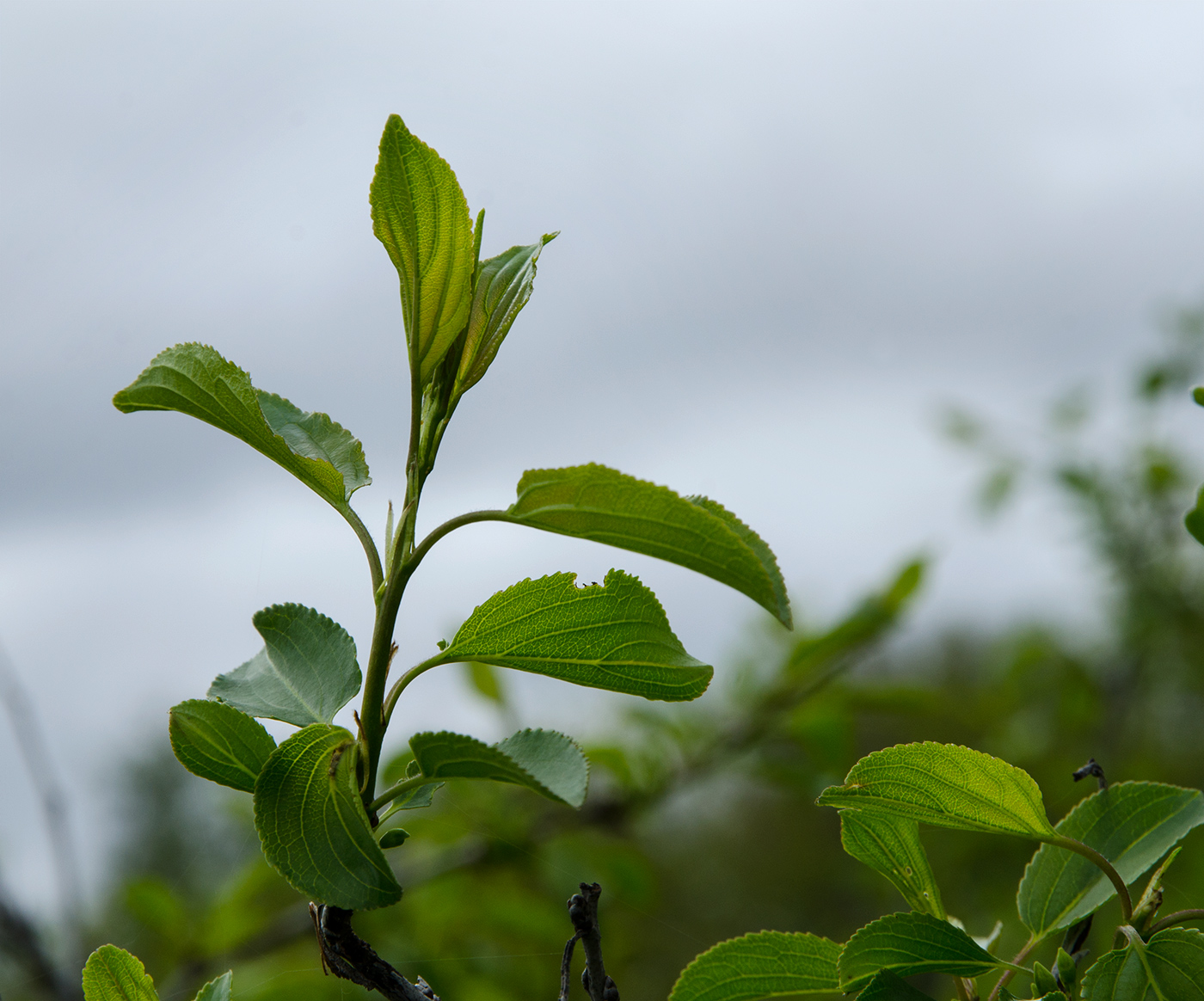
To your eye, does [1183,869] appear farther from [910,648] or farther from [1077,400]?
[910,648]

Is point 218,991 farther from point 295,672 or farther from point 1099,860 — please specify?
point 1099,860

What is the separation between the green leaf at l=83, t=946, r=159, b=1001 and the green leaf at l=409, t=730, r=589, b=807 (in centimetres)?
16

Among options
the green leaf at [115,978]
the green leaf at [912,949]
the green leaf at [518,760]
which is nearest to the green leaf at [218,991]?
the green leaf at [115,978]

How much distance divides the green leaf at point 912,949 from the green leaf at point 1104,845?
0.19 feet

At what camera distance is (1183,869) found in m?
1.48

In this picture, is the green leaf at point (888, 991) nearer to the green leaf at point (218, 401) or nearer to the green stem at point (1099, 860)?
the green stem at point (1099, 860)

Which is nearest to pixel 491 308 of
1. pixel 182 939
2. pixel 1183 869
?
pixel 182 939

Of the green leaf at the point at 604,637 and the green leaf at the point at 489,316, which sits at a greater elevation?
the green leaf at the point at 489,316

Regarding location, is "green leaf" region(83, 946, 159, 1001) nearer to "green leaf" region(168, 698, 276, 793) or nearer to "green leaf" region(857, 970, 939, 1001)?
"green leaf" region(168, 698, 276, 793)

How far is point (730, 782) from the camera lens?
186cm

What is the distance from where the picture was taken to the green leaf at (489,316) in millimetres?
379

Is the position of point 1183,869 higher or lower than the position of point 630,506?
lower

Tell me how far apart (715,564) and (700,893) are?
10.8ft

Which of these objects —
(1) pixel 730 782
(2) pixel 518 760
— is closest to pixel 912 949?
(2) pixel 518 760
